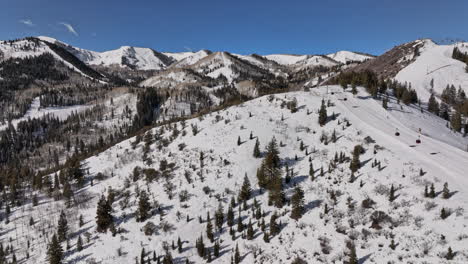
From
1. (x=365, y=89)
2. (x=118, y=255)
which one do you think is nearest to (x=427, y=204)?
(x=118, y=255)

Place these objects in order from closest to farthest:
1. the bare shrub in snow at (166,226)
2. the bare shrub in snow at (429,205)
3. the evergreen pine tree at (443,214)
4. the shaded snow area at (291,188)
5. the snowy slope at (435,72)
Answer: the evergreen pine tree at (443,214)
the shaded snow area at (291,188)
the bare shrub in snow at (429,205)
the bare shrub in snow at (166,226)
the snowy slope at (435,72)

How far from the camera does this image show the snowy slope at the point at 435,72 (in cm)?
10594

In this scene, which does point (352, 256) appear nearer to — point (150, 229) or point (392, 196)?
point (392, 196)

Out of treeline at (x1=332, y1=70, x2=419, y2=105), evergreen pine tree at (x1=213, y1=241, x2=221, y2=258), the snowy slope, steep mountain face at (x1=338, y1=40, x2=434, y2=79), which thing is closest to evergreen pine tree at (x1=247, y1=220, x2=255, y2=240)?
evergreen pine tree at (x1=213, y1=241, x2=221, y2=258)

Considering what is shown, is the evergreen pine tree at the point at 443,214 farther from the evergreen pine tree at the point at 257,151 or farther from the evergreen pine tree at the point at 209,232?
the evergreen pine tree at the point at 257,151

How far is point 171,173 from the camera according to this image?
1864 inches

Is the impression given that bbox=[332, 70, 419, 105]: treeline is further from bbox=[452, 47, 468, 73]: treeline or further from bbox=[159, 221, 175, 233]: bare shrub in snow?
bbox=[452, 47, 468, 73]: treeline

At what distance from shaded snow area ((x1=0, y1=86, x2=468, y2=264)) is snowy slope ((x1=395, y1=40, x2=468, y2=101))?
5951 cm

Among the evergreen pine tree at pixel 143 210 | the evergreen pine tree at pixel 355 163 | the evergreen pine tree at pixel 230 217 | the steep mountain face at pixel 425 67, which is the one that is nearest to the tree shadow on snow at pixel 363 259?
the evergreen pine tree at pixel 355 163

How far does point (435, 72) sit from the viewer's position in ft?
378

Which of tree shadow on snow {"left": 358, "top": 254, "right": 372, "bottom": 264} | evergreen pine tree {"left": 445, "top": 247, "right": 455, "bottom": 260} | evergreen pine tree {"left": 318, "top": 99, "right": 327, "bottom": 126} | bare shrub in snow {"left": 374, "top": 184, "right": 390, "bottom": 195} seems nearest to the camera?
evergreen pine tree {"left": 445, "top": 247, "right": 455, "bottom": 260}

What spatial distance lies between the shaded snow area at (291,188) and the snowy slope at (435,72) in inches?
2343

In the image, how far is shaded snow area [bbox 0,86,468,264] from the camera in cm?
2756

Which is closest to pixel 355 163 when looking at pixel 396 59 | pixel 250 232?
pixel 250 232
